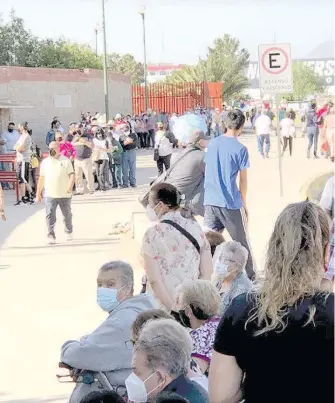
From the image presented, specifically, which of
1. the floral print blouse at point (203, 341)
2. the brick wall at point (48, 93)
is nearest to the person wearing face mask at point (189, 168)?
the floral print blouse at point (203, 341)

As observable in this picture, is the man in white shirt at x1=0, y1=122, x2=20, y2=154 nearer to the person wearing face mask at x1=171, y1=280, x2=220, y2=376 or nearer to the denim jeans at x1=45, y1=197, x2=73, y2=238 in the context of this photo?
the denim jeans at x1=45, y1=197, x2=73, y2=238

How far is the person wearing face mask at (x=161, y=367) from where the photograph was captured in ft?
12.2

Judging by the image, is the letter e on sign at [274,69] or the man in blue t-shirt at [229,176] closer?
the man in blue t-shirt at [229,176]

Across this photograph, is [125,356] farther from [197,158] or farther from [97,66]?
[97,66]

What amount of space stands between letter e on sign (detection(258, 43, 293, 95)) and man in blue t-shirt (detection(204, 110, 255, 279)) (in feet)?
20.3

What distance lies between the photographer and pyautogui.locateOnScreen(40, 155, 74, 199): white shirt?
1338 cm

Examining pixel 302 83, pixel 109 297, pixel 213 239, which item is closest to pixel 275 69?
pixel 213 239

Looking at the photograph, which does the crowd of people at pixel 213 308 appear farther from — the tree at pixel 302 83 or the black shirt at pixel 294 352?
the tree at pixel 302 83

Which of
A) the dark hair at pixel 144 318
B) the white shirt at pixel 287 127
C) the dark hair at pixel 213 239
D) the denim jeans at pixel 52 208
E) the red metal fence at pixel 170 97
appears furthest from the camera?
the red metal fence at pixel 170 97

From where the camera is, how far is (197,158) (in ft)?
26.8

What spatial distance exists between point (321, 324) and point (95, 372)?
1.98 metres

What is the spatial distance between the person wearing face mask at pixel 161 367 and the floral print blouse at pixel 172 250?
237 cm

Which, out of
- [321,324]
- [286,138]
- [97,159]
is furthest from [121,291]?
[286,138]

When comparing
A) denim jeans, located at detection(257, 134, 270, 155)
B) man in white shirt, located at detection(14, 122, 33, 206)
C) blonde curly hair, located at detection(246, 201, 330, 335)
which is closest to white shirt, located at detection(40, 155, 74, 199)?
man in white shirt, located at detection(14, 122, 33, 206)
